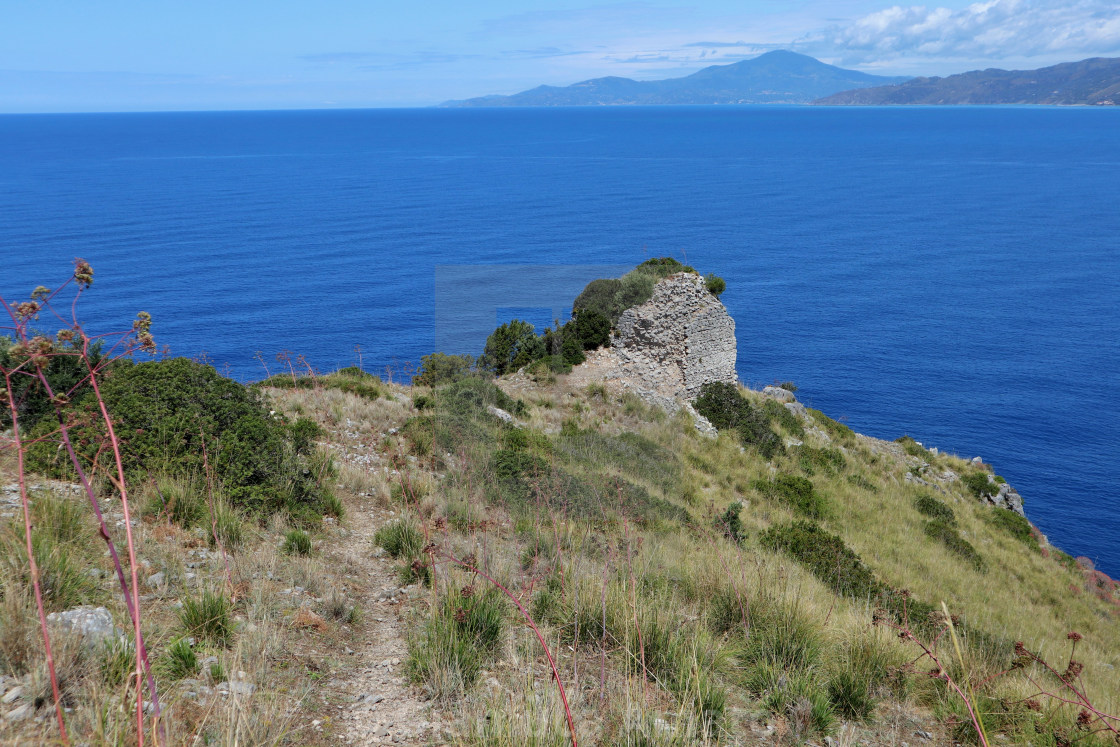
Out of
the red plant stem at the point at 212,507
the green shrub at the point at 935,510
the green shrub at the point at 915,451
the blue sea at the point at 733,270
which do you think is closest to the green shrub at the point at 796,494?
the green shrub at the point at 935,510

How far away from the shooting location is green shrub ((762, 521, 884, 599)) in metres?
12.1

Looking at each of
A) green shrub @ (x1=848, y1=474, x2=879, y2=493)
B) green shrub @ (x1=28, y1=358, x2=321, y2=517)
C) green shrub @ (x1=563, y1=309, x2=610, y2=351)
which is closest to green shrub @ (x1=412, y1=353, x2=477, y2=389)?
green shrub @ (x1=28, y1=358, x2=321, y2=517)

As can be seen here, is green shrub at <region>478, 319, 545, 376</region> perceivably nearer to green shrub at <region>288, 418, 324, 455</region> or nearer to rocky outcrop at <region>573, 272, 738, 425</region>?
rocky outcrop at <region>573, 272, 738, 425</region>

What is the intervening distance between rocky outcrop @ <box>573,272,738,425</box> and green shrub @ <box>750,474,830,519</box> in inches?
166

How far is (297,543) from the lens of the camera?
24.0ft

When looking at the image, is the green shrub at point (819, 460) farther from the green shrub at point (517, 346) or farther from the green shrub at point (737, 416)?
the green shrub at point (517, 346)

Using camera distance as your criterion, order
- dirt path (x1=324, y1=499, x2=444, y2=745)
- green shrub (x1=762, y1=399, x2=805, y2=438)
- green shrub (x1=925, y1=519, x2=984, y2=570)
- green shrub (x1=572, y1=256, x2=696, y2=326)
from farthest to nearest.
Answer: green shrub (x1=762, y1=399, x2=805, y2=438) < green shrub (x1=572, y1=256, x2=696, y2=326) < green shrub (x1=925, y1=519, x2=984, y2=570) < dirt path (x1=324, y1=499, x2=444, y2=745)

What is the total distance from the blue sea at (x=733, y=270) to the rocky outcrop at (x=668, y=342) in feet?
14.0

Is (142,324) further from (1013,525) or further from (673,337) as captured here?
(1013,525)

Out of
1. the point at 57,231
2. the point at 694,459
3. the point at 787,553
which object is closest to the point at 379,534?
the point at 787,553

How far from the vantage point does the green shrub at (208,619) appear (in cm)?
490

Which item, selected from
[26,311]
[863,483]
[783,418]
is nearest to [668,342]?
[783,418]

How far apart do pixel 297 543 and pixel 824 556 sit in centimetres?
1071

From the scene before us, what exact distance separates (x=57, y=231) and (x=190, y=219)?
15.7 meters
